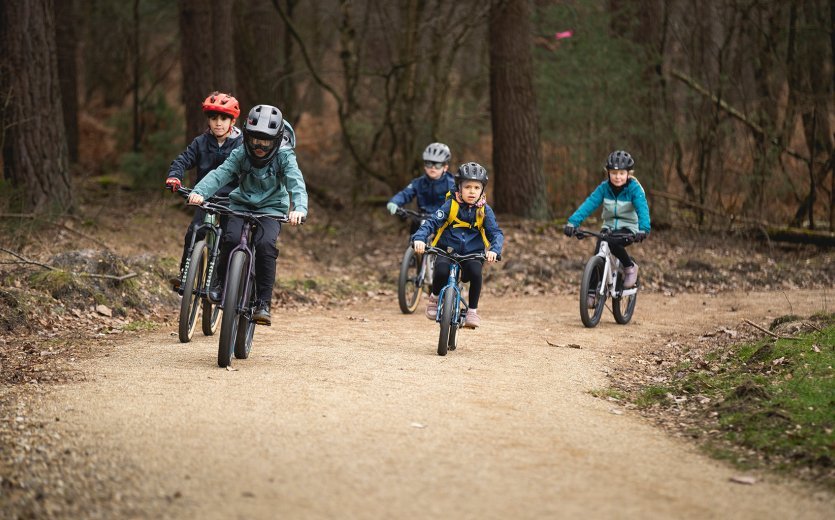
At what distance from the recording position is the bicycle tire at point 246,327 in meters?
8.38

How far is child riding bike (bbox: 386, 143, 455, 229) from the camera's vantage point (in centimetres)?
1280

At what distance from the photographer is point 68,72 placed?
77.2 ft

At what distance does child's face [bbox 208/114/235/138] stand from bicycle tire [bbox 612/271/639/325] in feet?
16.5

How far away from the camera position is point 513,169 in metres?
20.1

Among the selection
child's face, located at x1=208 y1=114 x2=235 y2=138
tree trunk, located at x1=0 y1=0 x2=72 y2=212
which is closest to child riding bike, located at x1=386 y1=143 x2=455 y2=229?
child's face, located at x1=208 y1=114 x2=235 y2=138

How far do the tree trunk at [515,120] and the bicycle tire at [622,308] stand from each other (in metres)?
7.63

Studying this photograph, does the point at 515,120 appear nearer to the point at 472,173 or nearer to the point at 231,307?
the point at 472,173

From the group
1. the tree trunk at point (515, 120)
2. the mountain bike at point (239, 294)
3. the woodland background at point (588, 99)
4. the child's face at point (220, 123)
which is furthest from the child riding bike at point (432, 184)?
the tree trunk at point (515, 120)

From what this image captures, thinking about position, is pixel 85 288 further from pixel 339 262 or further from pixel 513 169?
pixel 513 169

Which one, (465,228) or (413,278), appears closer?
(465,228)

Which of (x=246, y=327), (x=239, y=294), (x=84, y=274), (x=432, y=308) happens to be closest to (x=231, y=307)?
(x=239, y=294)

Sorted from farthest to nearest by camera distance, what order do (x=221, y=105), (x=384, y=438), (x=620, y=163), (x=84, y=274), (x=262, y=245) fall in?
(x=620, y=163) < (x=84, y=274) < (x=221, y=105) < (x=262, y=245) < (x=384, y=438)

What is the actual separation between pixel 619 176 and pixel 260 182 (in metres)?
4.87

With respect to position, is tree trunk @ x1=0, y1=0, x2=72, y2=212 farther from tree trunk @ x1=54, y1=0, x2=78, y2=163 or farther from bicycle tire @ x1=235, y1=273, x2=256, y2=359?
tree trunk @ x1=54, y1=0, x2=78, y2=163
